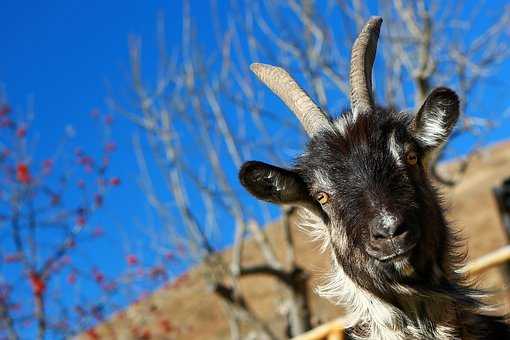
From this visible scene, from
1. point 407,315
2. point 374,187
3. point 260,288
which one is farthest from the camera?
point 260,288

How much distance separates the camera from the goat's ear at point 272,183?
349 cm

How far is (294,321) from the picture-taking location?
9273mm

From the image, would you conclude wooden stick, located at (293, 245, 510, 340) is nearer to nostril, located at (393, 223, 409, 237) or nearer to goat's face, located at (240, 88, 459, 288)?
goat's face, located at (240, 88, 459, 288)

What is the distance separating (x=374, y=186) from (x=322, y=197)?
339 mm

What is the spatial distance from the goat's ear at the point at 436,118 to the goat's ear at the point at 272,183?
23.9 inches

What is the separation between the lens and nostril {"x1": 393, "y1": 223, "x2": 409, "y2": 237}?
10.4 feet

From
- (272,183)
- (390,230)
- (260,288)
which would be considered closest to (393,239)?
(390,230)

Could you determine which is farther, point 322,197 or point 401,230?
point 322,197

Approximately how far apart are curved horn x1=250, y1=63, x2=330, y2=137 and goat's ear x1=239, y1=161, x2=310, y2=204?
0.36 metres

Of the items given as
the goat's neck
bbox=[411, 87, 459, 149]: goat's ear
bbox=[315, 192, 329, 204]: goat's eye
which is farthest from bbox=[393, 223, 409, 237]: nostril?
bbox=[411, 87, 459, 149]: goat's ear

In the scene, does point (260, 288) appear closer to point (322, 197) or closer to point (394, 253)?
point (322, 197)

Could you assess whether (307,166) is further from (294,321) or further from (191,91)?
(191,91)

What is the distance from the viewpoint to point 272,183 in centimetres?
359

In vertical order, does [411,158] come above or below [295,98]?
below
